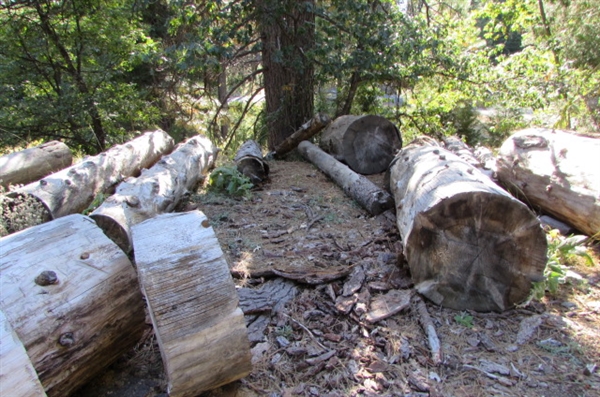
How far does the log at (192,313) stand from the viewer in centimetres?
187

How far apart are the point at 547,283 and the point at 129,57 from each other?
28.4ft

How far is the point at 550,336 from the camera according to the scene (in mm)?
2572

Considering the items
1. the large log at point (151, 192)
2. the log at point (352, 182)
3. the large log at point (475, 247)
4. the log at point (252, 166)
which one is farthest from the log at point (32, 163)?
the large log at point (475, 247)

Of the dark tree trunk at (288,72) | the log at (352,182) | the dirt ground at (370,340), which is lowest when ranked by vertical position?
the dirt ground at (370,340)

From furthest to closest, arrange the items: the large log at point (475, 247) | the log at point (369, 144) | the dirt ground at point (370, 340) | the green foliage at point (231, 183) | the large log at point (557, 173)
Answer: the log at point (369, 144)
the green foliage at point (231, 183)
the large log at point (557, 173)
the large log at point (475, 247)
the dirt ground at point (370, 340)

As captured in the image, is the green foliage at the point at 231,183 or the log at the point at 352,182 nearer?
the log at the point at 352,182

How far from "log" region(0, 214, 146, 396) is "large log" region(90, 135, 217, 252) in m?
0.78

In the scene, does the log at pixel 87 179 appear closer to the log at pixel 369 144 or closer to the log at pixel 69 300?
the log at pixel 69 300

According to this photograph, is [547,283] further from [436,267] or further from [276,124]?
[276,124]

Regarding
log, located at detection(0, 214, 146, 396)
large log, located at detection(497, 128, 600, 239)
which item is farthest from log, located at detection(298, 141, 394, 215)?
log, located at detection(0, 214, 146, 396)

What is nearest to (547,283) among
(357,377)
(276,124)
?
(357,377)

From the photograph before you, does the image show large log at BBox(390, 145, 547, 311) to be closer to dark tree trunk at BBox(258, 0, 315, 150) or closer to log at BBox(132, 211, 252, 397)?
log at BBox(132, 211, 252, 397)

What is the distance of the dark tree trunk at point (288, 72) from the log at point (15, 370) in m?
5.48

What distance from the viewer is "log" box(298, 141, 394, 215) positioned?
4555 millimetres
